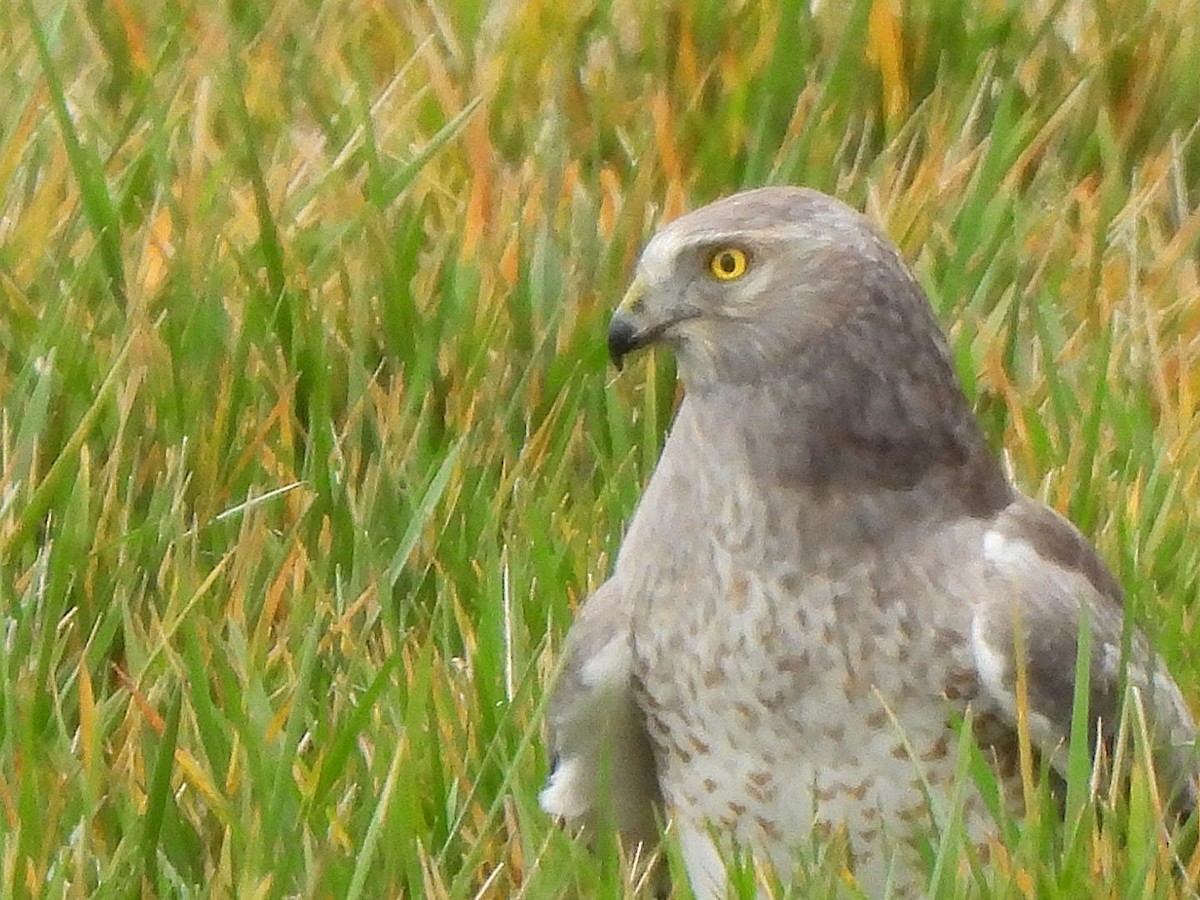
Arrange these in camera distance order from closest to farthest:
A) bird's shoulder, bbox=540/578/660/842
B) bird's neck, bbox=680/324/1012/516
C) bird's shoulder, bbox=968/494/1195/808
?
1. bird's shoulder, bbox=968/494/1195/808
2. bird's neck, bbox=680/324/1012/516
3. bird's shoulder, bbox=540/578/660/842

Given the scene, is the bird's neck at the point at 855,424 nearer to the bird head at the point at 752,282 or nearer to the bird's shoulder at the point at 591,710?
the bird head at the point at 752,282

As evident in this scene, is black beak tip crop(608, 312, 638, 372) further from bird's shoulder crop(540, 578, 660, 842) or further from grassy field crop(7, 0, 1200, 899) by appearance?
grassy field crop(7, 0, 1200, 899)

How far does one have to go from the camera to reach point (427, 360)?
158 inches

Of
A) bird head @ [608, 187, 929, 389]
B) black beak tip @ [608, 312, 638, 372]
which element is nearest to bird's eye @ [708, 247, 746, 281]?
bird head @ [608, 187, 929, 389]

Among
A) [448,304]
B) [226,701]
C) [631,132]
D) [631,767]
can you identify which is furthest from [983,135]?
[226,701]

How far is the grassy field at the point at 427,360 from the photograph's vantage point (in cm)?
311

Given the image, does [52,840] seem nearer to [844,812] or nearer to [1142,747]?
[844,812]

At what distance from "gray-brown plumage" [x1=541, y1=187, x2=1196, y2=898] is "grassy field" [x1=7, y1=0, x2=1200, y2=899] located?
0.52 feet

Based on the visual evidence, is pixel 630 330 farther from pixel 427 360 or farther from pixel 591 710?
pixel 427 360

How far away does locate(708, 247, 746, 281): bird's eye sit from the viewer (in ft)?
10.4

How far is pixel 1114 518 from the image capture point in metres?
3.74

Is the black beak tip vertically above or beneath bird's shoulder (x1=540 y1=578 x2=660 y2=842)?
above

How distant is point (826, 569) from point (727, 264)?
40 cm

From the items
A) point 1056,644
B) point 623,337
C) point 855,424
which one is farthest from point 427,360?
point 1056,644
